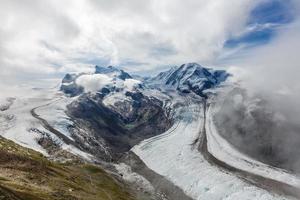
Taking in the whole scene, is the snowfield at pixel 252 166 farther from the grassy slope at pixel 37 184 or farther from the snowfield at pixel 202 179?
the grassy slope at pixel 37 184

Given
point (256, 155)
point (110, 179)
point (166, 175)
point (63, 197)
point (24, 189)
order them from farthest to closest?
point (256, 155)
point (166, 175)
point (110, 179)
point (63, 197)
point (24, 189)

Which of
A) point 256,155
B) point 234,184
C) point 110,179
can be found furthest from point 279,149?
point 110,179

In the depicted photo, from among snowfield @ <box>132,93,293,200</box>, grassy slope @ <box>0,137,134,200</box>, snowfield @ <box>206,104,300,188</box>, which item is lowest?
snowfield @ <box>132,93,293,200</box>

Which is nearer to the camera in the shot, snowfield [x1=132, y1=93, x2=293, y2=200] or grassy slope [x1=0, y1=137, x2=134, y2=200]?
grassy slope [x1=0, y1=137, x2=134, y2=200]

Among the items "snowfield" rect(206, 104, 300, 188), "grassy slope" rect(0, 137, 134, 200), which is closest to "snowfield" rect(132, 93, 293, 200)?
"snowfield" rect(206, 104, 300, 188)

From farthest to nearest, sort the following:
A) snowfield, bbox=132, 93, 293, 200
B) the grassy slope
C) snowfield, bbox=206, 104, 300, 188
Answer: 1. snowfield, bbox=206, 104, 300, 188
2. snowfield, bbox=132, 93, 293, 200
3. the grassy slope

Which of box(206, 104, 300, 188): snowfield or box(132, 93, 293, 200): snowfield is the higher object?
box(206, 104, 300, 188): snowfield

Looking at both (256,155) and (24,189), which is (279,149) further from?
(24,189)

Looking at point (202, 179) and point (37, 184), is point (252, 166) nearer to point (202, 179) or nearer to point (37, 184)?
point (202, 179)

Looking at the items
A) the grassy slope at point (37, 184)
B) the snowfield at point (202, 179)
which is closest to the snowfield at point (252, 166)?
the snowfield at point (202, 179)

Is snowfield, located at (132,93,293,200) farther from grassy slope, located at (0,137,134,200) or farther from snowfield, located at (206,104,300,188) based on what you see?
grassy slope, located at (0,137,134,200)

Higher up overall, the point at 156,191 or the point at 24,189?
the point at 24,189
